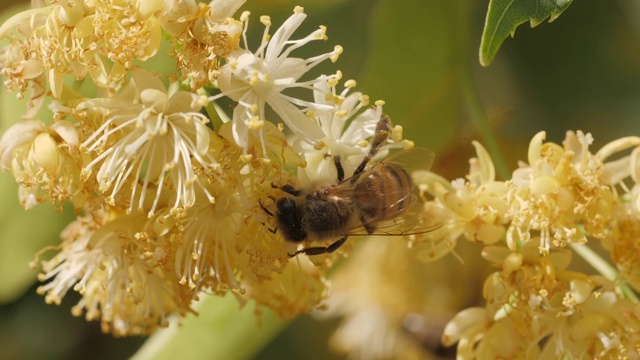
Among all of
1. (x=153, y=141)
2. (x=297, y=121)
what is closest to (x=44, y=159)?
(x=153, y=141)

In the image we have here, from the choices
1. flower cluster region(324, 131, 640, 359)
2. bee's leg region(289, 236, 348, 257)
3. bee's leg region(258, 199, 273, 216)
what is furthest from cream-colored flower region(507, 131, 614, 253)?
bee's leg region(258, 199, 273, 216)

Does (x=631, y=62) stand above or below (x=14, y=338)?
above

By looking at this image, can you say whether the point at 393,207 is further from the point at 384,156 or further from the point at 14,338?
the point at 14,338

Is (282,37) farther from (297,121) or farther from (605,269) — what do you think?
(605,269)

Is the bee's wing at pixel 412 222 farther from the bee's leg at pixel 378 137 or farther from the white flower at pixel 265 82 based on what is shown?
the white flower at pixel 265 82

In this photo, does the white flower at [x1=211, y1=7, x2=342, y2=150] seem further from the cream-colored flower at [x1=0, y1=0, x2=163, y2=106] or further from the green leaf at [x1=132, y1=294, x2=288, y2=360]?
the green leaf at [x1=132, y1=294, x2=288, y2=360]

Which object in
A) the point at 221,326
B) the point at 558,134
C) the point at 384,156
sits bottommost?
the point at 221,326

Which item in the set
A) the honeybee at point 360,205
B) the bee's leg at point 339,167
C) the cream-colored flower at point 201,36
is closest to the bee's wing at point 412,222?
the honeybee at point 360,205

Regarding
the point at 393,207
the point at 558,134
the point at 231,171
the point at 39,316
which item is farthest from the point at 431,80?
the point at 39,316
